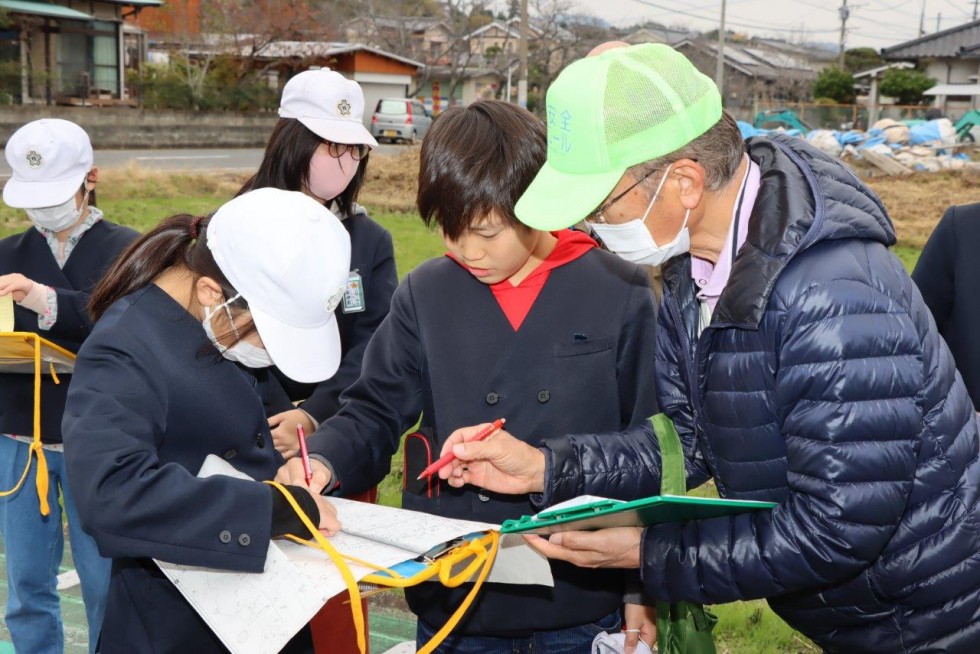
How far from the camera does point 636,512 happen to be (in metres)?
1.80

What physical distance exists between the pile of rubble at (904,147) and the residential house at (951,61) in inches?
365

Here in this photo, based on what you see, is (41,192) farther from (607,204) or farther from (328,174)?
(607,204)

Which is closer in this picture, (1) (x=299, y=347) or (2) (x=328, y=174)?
(1) (x=299, y=347)

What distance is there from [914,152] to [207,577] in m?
25.3

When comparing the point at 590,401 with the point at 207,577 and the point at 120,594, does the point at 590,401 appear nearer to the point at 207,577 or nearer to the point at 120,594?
the point at 207,577

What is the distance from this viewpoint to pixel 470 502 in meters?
2.35

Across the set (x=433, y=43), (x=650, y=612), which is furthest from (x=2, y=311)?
(x=433, y=43)

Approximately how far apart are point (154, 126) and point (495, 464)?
24488 mm

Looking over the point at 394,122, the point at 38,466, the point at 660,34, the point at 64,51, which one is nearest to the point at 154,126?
the point at 64,51

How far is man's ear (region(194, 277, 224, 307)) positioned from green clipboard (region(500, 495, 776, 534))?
28.6 inches

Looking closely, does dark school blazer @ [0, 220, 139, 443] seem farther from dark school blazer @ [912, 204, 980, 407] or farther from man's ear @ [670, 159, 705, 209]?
dark school blazer @ [912, 204, 980, 407]

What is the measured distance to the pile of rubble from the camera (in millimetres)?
21797

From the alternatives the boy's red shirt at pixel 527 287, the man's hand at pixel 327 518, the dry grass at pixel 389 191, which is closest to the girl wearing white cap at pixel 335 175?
the boy's red shirt at pixel 527 287

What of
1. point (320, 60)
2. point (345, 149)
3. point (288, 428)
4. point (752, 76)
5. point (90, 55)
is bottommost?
point (288, 428)
